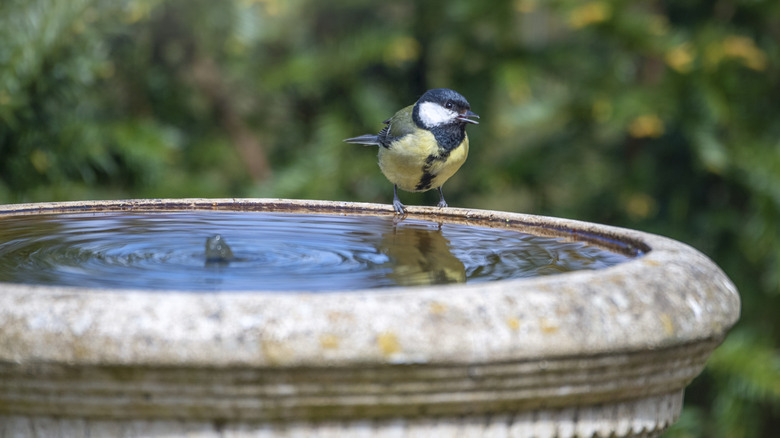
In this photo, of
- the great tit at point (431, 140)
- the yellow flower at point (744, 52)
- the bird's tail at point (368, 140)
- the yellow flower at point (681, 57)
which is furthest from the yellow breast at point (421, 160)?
the yellow flower at point (744, 52)

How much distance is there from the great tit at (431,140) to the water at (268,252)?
0.56 meters

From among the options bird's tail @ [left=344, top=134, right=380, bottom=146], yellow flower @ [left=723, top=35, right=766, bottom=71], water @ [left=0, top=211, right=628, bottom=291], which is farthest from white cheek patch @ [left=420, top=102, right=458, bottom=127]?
yellow flower @ [left=723, top=35, right=766, bottom=71]

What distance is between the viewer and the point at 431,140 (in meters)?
2.78

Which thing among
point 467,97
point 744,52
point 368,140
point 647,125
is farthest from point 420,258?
point 467,97

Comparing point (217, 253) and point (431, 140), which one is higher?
point (431, 140)

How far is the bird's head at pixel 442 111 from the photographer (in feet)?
9.18

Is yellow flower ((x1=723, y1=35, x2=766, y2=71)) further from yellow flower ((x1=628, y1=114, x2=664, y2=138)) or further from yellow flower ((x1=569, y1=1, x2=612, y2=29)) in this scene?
yellow flower ((x1=569, y1=1, x2=612, y2=29))

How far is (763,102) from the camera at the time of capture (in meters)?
4.62

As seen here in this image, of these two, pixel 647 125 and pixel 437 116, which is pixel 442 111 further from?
pixel 647 125

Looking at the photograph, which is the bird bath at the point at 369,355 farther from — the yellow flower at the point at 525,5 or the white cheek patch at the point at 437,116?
the yellow flower at the point at 525,5

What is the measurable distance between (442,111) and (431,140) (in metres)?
0.10

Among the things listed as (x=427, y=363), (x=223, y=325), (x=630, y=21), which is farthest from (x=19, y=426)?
(x=630, y=21)

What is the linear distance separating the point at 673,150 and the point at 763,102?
53 centimetres

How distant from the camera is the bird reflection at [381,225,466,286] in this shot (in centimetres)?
145
